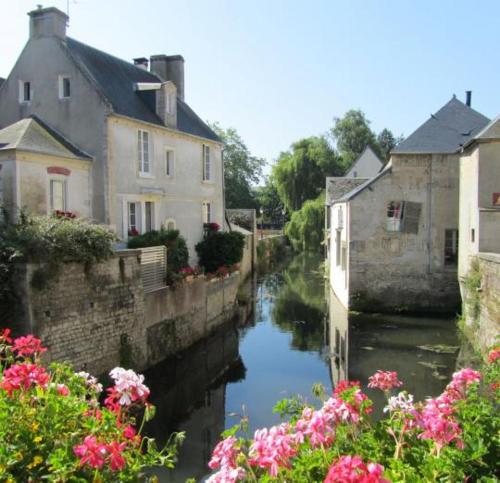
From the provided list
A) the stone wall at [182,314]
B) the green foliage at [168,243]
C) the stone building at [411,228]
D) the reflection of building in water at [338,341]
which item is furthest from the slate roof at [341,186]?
the green foliage at [168,243]

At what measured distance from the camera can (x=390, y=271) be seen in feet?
71.1

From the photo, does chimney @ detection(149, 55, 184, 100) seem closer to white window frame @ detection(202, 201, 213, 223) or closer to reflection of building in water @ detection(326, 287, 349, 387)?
white window frame @ detection(202, 201, 213, 223)

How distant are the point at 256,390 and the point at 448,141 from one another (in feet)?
44.8

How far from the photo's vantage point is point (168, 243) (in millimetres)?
17484

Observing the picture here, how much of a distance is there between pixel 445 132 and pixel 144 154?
1211 centimetres

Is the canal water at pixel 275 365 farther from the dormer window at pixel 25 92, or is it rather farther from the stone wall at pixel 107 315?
the dormer window at pixel 25 92

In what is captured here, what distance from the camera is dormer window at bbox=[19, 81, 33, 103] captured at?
57.2ft

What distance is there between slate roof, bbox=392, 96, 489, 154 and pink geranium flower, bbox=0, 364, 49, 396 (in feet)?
63.3

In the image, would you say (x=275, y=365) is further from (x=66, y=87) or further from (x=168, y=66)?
(x=168, y=66)

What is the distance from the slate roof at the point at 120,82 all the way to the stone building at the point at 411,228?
7.97m

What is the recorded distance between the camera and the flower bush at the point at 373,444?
3207mm

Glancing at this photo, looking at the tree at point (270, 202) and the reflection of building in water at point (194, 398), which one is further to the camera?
the tree at point (270, 202)

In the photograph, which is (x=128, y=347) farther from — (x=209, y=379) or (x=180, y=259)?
(x=180, y=259)

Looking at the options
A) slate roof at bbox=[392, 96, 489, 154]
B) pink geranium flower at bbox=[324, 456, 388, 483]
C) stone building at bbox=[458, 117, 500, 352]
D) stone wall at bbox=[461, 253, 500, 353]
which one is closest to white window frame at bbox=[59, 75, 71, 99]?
slate roof at bbox=[392, 96, 489, 154]
